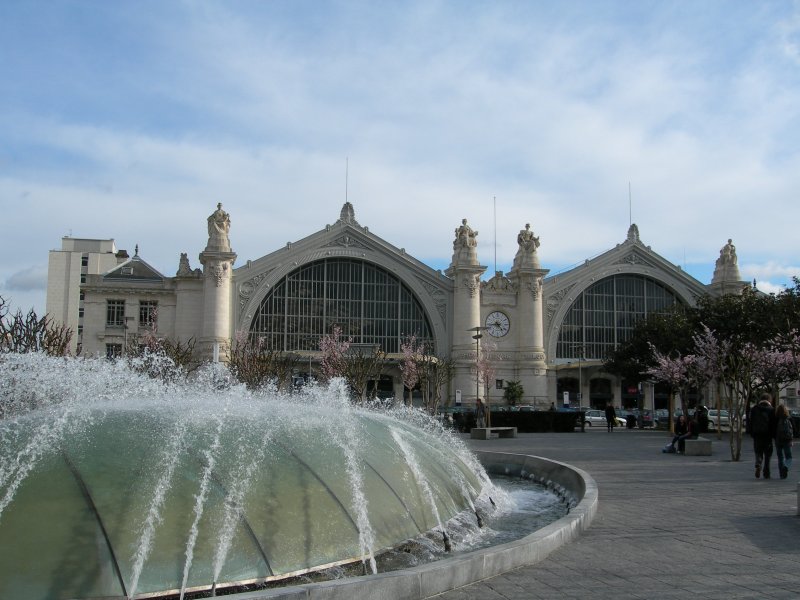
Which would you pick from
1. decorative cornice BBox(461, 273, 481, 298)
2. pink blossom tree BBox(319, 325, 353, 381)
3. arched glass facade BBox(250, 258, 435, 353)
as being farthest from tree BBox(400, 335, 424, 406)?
decorative cornice BBox(461, 273, 481, 298)

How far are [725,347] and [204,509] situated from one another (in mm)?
25009

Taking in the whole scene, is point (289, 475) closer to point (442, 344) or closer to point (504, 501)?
point (504, 501)

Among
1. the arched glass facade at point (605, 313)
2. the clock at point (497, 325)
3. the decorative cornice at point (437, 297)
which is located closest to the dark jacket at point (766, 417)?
the decorative cornice at point (437, 297)

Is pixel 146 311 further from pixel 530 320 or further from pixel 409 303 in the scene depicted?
pixel 530 320

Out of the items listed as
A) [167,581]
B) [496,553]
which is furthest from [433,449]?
[167,581]

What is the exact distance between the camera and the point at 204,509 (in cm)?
763

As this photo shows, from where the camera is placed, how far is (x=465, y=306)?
2689 inches

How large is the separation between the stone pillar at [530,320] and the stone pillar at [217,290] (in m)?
25.8

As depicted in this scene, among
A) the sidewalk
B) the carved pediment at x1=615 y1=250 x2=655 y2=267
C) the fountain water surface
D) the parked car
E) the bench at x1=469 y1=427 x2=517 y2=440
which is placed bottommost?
the parked car

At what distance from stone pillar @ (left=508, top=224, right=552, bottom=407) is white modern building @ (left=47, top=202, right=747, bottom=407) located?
0.09 meters

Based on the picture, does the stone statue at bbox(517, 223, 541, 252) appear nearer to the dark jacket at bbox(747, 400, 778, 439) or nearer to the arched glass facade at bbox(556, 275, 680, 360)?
the arched glass facade at bbox(556, 275, 680, 360)

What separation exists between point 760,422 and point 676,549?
8.26 metres

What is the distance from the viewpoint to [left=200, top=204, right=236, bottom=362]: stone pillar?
61.9m

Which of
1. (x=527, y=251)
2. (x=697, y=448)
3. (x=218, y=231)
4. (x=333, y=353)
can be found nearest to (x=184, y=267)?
(x=218, y=231)
